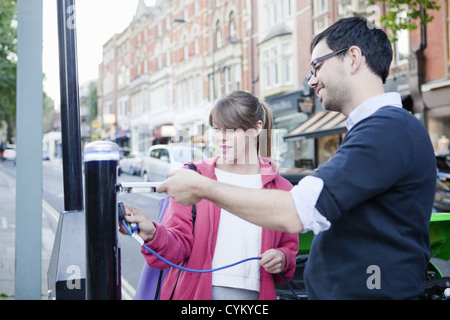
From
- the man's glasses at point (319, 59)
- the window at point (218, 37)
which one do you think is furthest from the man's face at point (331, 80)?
the window at point (218, 37)

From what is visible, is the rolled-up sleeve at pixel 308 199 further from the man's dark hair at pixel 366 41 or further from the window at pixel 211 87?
the window at pixel 211 87

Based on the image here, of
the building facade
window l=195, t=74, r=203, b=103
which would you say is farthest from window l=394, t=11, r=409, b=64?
window l=195, t=74, r=203, b=103

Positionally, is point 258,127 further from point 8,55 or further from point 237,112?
point 8,55

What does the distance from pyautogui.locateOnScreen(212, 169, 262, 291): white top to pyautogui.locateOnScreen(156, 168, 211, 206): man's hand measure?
0.56m

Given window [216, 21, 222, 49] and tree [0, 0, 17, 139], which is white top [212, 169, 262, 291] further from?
window [216, 21, 222, 49]

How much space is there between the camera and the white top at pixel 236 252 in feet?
5.60

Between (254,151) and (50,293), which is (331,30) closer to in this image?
(254,151)

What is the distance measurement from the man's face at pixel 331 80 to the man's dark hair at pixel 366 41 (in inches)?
1.2

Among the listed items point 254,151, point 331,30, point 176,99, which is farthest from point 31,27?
point 176,99

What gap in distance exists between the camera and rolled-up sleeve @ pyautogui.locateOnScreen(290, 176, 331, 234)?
1.12 metres

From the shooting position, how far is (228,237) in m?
1.75

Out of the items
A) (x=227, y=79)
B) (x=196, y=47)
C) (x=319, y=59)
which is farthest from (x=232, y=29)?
(x=319, y=59)

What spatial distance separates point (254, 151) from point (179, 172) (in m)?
0.77

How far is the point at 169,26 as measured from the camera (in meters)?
32.5
